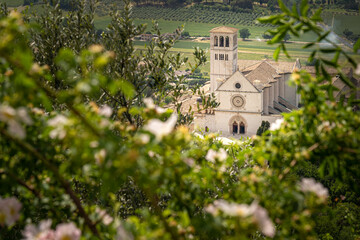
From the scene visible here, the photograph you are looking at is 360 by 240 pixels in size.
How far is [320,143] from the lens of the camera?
58.7 inches

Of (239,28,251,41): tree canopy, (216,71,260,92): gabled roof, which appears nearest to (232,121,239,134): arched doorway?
(216,71,260,92): gabled roof

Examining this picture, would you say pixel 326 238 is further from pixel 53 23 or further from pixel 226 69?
pixel 226 69

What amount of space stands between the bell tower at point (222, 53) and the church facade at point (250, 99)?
1850 millimetres

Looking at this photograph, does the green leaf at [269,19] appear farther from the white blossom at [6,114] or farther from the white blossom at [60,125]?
the white blossom at [6,114]

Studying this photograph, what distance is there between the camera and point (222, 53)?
32.8m

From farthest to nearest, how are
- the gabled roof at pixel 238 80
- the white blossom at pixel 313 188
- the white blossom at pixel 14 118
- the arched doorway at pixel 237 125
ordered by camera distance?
the arched doorway at pixel 237 125
the gabled roof at pixel 238 80
the white blossom at pixel 313 188
the white blossom at pixel 14 118

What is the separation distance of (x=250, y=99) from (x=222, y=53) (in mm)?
5180

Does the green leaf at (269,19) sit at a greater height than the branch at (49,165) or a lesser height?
greater

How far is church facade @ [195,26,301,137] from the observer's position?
28656 millimetres

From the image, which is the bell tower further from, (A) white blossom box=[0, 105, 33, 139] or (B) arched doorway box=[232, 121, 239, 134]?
(A) white blossom box=[0, 105, 33, 139]

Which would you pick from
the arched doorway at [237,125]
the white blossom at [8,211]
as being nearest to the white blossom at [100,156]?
the white blossom at [8,211]

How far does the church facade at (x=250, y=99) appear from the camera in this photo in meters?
28.7

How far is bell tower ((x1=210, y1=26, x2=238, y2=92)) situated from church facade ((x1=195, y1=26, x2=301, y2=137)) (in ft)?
6.07

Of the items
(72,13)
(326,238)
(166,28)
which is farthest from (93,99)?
(166,28)
